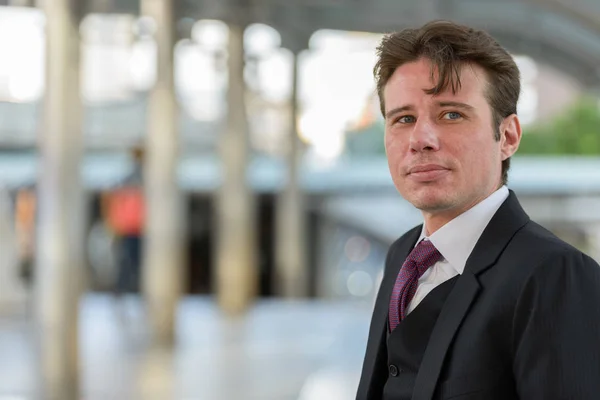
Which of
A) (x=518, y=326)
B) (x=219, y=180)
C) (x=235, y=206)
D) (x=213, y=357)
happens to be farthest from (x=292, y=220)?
(x=518, y=326)

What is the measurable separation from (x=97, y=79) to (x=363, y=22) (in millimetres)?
Result: 8300

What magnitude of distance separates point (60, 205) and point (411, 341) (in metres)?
5.04

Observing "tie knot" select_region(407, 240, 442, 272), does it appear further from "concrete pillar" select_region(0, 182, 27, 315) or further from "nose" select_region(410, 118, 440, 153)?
"concrete pillar" select_region(0, 182, 27, 315)

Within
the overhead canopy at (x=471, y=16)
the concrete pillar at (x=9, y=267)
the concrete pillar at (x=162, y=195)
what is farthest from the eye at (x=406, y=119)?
the concrete pillar at (x=9, y=267)

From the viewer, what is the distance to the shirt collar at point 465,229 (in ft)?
4.95

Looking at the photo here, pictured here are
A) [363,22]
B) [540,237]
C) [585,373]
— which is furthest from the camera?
[363,22]

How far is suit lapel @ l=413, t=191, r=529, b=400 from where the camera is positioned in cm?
138

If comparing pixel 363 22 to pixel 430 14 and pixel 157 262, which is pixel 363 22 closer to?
pixel 430 14

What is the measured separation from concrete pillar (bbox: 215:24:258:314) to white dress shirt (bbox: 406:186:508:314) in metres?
10.7

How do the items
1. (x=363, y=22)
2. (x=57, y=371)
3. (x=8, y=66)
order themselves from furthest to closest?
(x=363, y=22), (x=8, y=66), (x=57, y=371)

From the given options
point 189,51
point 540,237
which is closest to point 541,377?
point 540,237

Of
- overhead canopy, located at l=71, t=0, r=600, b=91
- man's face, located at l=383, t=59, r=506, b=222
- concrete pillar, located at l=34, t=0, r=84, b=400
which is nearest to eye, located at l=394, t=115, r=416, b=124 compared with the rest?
man's face, located at l=383, t=59, r=506, b=222

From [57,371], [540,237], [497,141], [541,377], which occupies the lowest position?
[57,371]

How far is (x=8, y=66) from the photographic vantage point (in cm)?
1023
